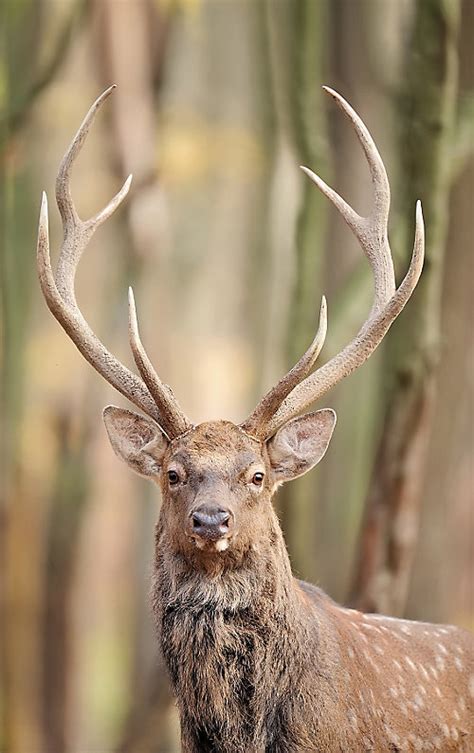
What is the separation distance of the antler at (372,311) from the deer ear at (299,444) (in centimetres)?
8

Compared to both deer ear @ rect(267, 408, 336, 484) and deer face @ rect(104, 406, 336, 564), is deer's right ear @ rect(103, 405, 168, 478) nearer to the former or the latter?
deer face @ rect(104, 406, 336, 564)

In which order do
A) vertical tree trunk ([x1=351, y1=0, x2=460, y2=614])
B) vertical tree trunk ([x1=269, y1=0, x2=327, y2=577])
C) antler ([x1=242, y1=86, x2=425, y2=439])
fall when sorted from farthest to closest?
vertical tree trunk ([x1=269, y1=0, x2=327, y2=577]), vertical tree trunk ([x1=351, y1=0, x2=460, y2=614]), antler ([x1=242, y1=86, x2=425, y2=439])

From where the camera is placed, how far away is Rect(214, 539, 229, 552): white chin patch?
21.4 ft

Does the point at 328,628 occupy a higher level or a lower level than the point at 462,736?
higher

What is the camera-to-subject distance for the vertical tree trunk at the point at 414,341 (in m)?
9.88

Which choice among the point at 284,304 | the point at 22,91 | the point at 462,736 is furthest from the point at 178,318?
the point at 462,736

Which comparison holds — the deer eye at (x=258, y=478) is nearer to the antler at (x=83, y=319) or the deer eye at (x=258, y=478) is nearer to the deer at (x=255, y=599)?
the deer at (x=255, y=599)

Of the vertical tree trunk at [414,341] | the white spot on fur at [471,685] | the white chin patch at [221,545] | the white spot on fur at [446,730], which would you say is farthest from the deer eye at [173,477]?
the vertical tree trunk at [414,341]

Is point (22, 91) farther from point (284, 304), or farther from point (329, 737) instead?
point (329, 737)

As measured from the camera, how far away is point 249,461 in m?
6.79

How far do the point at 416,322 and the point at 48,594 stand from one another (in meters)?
6.42

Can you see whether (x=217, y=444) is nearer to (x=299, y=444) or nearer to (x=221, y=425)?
(x=221, y=425)

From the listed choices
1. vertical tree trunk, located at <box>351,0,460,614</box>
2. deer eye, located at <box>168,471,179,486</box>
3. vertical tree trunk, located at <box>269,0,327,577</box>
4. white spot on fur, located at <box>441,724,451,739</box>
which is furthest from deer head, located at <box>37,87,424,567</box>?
vertical tree trunk, located at <box>269,0,327,577</box>

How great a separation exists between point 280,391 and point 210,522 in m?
0.70
